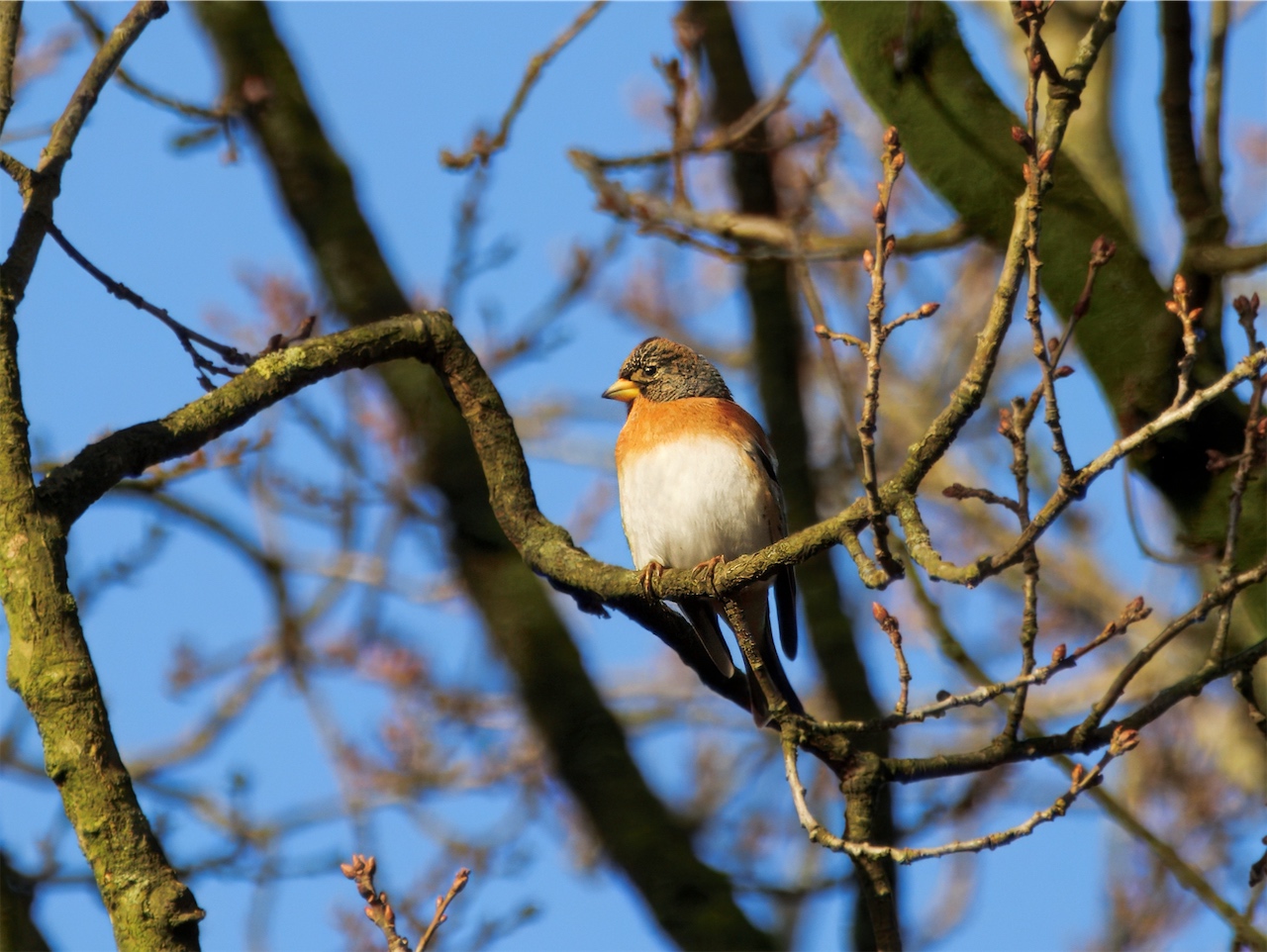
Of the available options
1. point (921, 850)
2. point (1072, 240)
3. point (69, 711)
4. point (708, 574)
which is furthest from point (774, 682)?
point (69, 711)

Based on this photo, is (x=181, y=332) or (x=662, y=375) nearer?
(x=181, y=332)

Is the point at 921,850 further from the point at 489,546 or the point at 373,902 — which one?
the point at 489,546

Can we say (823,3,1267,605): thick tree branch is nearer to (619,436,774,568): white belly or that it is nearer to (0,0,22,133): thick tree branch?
(619,436,774,568): white belly

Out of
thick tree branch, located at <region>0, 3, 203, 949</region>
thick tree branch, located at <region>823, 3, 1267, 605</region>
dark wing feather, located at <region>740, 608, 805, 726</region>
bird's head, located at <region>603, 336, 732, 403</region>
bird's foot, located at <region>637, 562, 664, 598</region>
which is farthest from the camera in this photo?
bird's head, located at <region>603, 336, 732, 403</region>

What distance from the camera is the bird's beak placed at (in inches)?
200

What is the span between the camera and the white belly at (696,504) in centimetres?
438

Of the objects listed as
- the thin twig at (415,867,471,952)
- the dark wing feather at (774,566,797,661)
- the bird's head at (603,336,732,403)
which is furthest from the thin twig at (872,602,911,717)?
the bird's head at (603,336,732,403)

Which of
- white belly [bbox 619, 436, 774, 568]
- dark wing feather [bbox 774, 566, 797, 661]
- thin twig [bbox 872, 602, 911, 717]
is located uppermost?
white belly [bbox 619, 436, 774, 568]

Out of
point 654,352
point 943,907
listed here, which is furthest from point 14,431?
point 943,907

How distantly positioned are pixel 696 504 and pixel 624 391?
34.9 inches

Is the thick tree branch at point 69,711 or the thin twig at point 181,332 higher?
the thin twig at point 181,332

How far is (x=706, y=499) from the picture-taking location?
4371 mm

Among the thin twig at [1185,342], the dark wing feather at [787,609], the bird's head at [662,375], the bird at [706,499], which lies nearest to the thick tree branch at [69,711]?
the thin twig at [1185,342]

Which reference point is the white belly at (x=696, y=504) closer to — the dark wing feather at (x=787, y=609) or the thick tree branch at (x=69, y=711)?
the dark wing feather at (x=787, y=609)
